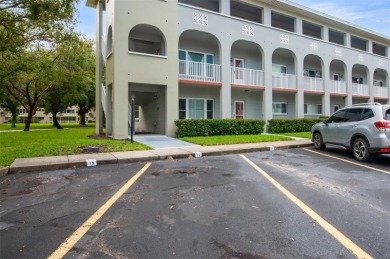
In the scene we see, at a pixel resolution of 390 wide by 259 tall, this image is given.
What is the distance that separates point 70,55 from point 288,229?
2561 centimetres

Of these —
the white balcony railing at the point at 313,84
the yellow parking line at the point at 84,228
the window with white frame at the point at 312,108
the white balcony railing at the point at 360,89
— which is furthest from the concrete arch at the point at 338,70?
the yellow parking line at the point at 84,228

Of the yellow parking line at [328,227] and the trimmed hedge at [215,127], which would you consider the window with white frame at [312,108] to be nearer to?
the trimmed hedge at [215,127]

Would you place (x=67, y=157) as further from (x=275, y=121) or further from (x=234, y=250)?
(x=275, y=121)

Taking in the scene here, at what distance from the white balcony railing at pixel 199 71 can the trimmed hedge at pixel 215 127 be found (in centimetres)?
302

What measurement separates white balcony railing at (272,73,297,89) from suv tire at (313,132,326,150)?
872cm

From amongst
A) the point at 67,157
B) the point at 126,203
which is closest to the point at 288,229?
the point at 126,203

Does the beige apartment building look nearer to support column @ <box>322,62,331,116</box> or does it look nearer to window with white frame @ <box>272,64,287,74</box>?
window with white frame @ <box>272,64,287,74</box>

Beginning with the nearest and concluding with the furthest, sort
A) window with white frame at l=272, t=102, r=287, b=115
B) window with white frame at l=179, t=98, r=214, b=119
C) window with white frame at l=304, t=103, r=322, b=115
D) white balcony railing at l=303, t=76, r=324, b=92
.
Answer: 1. window with white frame at l=179, t=98, r=214, b=119
2. white balcony railing at l=303, t=76, r=324, b=92
3. window with white frame at l=272, t=102, r=287, b=115
4. window with white frame at l=304, t=103, r=322, b=115

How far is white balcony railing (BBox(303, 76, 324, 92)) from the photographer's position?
834 inches

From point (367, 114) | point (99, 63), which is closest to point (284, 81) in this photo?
point (367, 114)

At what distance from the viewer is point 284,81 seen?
20.1 metres

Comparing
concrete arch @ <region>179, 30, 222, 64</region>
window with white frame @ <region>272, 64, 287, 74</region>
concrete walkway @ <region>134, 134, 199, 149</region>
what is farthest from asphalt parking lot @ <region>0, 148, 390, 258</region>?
window with white frame @ <region>272, 64, 287, 74</region>

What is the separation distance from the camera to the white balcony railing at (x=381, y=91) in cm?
2636

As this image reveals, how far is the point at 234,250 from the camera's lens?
307cm
